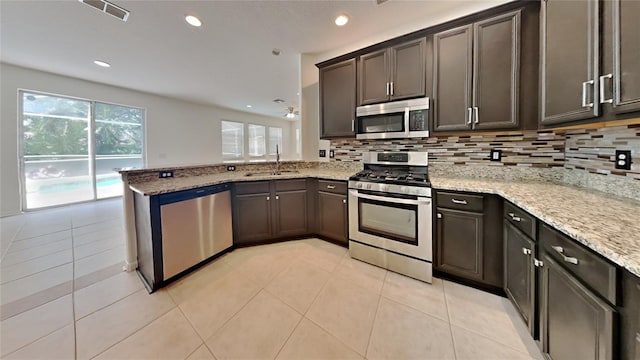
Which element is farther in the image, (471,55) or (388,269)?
(388,269)

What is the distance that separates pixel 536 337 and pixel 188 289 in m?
2.50

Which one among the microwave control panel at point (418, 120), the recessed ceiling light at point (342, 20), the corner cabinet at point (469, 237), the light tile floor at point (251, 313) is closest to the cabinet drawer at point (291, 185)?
the light tile floor at point (251, 313)

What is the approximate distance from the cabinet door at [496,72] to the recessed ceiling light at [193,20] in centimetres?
285

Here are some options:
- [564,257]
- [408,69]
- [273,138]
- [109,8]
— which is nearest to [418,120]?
[408,69]

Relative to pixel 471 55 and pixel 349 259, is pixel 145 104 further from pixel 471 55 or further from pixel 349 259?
pixel 471 55

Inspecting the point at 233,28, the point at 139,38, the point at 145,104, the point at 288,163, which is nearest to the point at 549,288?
the point at 288,163

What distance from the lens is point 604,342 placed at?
0.75 metres

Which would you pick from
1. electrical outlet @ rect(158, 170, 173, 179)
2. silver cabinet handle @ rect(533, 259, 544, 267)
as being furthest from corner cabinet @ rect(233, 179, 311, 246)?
silver cabinet handle @ rect(533, 259, 544, 267)

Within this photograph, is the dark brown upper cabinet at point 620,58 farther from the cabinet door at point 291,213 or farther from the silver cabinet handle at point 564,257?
the cabinet door at point 291,213

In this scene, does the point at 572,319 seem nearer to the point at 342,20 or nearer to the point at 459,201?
the point at 459,201

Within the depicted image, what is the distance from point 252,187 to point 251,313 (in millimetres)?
1398

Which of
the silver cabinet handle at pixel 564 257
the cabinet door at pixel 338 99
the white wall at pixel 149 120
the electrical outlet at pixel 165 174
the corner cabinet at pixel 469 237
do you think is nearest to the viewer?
the silver cabinet handle at pixel 564 257

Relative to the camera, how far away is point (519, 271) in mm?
1427

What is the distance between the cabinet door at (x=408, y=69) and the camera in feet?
7.16
